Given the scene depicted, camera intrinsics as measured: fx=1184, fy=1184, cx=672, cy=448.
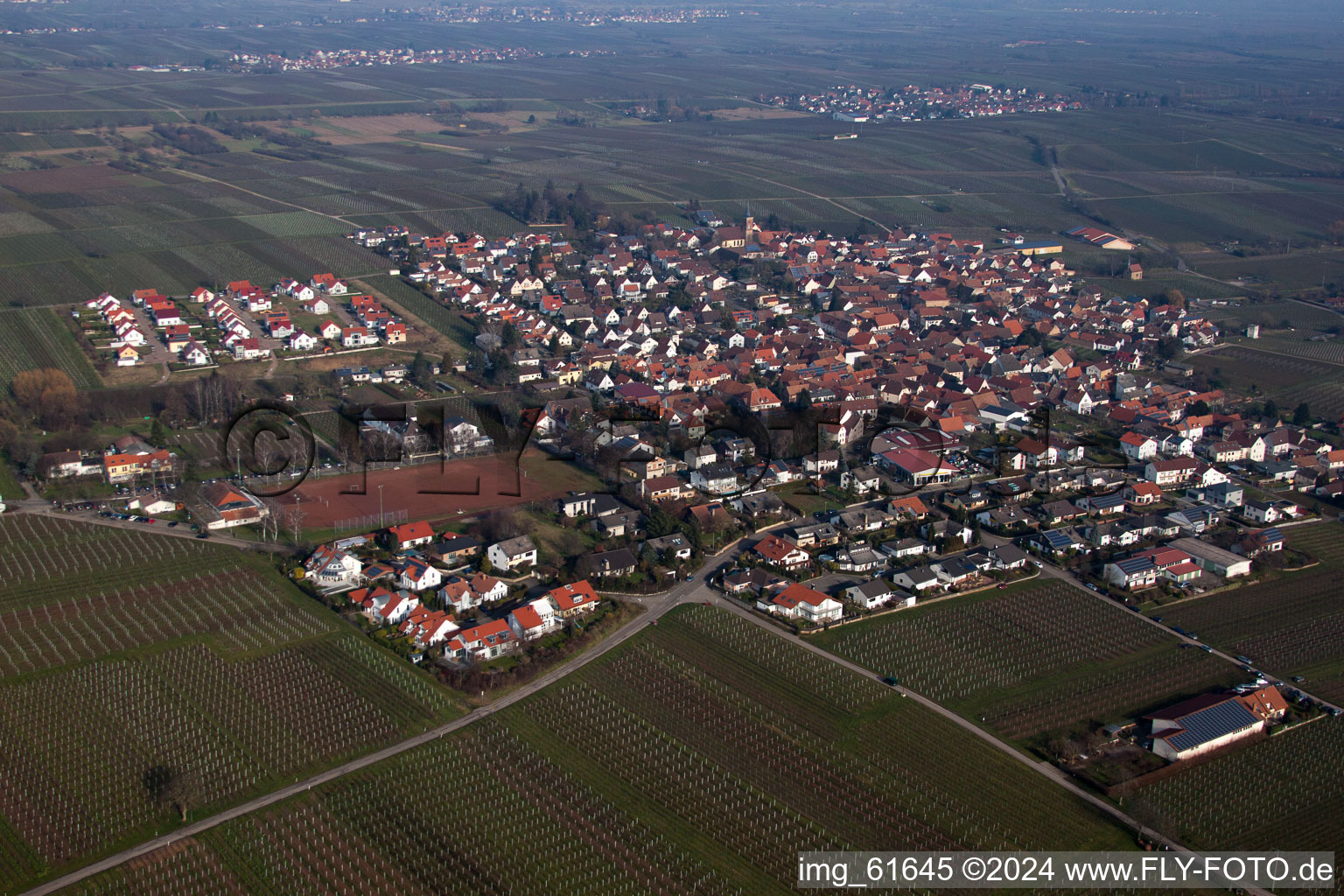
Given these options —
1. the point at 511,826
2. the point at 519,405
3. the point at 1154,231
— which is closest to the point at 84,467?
the point at 519,405

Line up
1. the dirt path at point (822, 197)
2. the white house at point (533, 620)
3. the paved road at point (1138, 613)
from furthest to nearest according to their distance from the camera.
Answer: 1. the dirt path at point (822, 197)
2. the white house at point (533, 620)
3. the paved road at point (1138, 613)

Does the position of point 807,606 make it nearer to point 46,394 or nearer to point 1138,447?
point 1138,447

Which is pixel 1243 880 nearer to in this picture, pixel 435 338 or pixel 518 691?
pixel 518 691

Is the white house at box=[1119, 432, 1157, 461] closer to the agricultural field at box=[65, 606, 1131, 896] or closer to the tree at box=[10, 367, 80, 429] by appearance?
the agricultural field at box=[65, 606, 1131, 896]

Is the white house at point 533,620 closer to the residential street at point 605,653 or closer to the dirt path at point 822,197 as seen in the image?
the residential street at point 605,653

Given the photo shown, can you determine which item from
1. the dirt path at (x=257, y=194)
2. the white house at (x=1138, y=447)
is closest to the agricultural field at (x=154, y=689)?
the white house at (x=1138, y=447)
